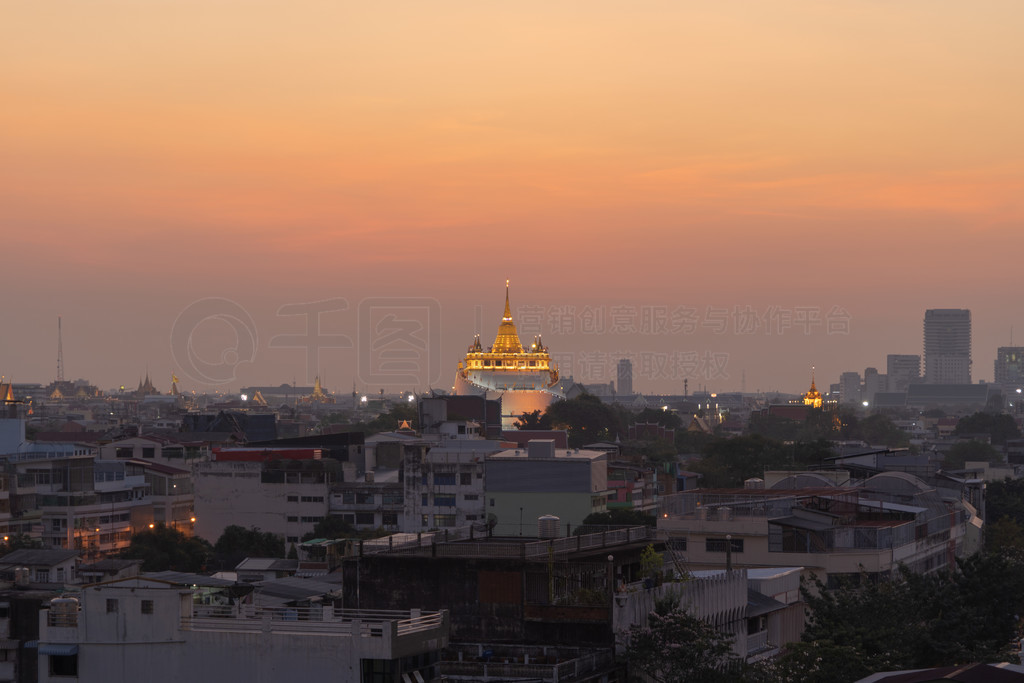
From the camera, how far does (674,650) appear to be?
23.5 m

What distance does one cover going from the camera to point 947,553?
46.1 m

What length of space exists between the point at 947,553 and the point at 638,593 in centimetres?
2374

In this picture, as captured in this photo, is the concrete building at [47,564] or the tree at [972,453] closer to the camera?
the concrete building at [47,564]

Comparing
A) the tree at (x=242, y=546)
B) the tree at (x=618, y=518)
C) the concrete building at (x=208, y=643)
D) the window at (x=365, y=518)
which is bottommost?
the tree at (x=242, y=546)

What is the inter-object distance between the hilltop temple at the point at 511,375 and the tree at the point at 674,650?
117800 millimetres

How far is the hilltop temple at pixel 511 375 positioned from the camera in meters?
145

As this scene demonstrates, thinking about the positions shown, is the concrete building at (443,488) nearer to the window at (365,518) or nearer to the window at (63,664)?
the window at (365,518)

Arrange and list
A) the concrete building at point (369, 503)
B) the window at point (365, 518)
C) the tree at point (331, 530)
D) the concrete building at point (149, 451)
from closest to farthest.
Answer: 1. the tree at point (331, 530)
2. the concrete building at point (369, 503)
3. the window at point (365, 518)
4. the concrete building at point (149, 451)

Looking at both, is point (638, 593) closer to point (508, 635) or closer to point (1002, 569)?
point (508, 635)

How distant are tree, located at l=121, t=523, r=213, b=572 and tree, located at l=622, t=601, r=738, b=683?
1320 inches

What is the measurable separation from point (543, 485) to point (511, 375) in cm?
8454

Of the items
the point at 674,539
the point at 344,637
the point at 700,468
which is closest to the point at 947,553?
the point at 674,539

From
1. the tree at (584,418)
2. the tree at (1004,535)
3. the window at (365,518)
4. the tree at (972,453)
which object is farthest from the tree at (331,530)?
the tree at (584,418)

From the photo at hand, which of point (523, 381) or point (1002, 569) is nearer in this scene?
point (1002, 569)
